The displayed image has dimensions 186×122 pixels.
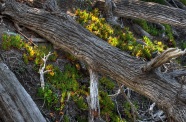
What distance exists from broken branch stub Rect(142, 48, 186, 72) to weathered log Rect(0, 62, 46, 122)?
1673 mm

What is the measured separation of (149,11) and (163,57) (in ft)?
15.2

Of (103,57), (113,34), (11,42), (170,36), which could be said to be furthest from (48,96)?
(170,36)

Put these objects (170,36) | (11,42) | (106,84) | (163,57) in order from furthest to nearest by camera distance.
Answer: (170,36)
(106,84)
(11,42)
(163,57)

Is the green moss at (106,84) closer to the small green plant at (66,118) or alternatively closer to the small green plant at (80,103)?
the small green plant at (80,103)

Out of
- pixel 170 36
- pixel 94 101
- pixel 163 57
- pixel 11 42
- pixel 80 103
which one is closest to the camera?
pixel 163 57

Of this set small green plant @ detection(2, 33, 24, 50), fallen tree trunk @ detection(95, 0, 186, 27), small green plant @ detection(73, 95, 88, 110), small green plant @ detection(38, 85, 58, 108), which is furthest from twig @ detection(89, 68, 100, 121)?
fallen tree trunk @ detection(95, 0, 186, 27)

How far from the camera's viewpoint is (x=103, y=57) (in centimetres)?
586

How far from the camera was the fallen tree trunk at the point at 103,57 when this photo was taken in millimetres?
4637

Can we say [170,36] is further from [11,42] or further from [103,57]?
[11,42]

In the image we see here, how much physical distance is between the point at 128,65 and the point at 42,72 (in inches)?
66.9

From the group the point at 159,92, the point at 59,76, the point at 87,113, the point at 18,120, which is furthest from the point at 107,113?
the point at 18,120

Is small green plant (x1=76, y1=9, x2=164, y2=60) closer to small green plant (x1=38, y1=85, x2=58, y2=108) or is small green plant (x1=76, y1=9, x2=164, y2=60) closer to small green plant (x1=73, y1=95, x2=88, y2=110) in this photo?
small green plant (x1=73, y1=95, x2=88, y2=110)

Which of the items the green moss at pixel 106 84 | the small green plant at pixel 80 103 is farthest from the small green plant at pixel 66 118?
the green moss at pixel 106 84

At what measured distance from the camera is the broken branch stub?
4.06 m
